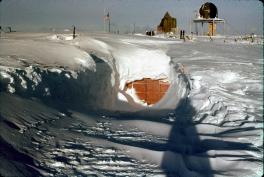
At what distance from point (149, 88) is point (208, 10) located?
1678cm

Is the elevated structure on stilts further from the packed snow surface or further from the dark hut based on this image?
the packed snow surface

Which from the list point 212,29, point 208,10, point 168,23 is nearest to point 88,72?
point 212,29

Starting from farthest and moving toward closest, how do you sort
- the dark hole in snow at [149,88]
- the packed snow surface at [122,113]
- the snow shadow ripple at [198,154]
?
the dark hole in snow at [149,88] → the snow shadow ripple at [198,154] → the packed snow surface at [122,113]

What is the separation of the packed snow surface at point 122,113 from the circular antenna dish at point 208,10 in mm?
14071

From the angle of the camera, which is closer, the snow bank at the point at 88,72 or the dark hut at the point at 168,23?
the snow bank at the point at 88,72

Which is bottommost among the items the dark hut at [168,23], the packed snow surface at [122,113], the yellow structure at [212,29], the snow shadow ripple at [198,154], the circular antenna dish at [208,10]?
the snow shadow ripple at [198,154]

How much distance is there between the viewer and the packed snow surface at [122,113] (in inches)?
179

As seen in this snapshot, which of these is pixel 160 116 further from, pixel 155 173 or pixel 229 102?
pixel 155 173

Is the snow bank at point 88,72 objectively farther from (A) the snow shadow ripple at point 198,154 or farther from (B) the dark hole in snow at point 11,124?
(A) the snow shadow ripple at point 198,154

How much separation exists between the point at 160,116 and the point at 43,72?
9.18 ft

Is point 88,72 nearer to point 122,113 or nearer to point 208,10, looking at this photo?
point 122,113

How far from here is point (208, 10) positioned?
26.5m

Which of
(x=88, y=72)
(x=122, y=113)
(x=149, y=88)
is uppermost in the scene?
(x=88, y=72)

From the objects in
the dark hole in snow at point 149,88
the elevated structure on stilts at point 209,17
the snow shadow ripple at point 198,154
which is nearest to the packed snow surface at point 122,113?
the snow shadow ripple at point 198,154
